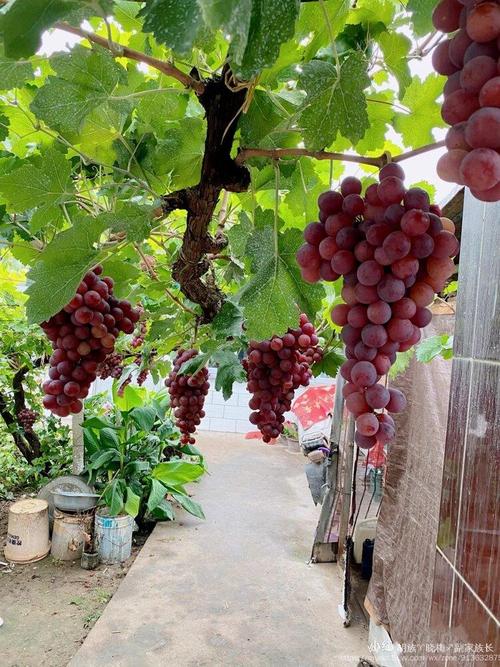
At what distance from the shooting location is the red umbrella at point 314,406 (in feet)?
20.0

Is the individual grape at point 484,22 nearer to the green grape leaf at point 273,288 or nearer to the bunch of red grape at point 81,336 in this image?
the green grape leaf at point 273,288

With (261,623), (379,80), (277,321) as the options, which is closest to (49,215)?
(277,321)

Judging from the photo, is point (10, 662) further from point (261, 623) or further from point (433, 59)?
point (433, 59)

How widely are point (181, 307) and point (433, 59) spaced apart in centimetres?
126

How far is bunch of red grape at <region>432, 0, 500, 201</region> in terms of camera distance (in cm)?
34

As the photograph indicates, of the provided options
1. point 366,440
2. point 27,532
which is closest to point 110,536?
point 27,532

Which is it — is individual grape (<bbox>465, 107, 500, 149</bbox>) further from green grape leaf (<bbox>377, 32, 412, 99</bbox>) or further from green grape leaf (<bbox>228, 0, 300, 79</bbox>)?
green grape leaf (<bbox>377, 32, 412, 99</bbox>)

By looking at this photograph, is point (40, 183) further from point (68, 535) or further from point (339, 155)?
point (68, 535)

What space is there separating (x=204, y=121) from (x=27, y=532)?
4.06 meters

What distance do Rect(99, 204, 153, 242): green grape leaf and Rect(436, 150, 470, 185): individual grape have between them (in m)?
0.61

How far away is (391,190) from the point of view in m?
0.53

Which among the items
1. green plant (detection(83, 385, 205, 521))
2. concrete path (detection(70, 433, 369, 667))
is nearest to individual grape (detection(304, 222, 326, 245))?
concrete path (detection(70, 433, 369, 667))

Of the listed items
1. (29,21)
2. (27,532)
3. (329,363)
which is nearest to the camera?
(29,21)

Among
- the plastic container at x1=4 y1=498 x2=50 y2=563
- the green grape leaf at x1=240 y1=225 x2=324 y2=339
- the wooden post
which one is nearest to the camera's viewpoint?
the green grape leaf at x1=240 y1=225 x2=324 y2=339
